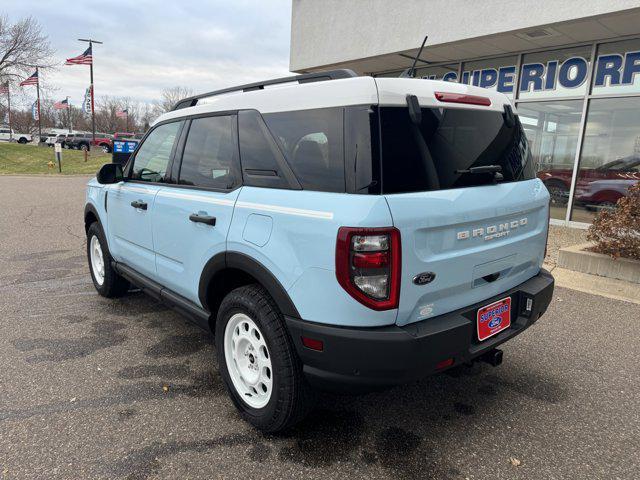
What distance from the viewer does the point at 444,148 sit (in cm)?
230

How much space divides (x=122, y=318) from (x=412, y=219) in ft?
10.6

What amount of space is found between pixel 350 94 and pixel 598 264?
190 inches

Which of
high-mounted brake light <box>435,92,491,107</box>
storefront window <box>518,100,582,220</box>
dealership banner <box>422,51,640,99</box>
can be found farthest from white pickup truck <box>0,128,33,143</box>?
high-mounted brake light <box>435,92,491,107</box>

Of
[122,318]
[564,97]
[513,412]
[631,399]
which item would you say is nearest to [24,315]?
[122,318]

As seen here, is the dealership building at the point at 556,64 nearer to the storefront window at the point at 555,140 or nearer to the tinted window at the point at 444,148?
the storefront window at the point at 555,140

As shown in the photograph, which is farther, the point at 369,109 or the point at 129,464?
the point at 129,464

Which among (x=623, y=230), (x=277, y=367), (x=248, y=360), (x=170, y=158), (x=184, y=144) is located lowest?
(x=248, y=360)

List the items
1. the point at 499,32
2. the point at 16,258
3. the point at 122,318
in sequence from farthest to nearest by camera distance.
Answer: the point at 499,32, the point at 16,258, the point at 122,318

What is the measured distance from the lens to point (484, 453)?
94.8 inches

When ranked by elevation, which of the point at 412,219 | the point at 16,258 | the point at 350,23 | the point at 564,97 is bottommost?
the point at 16,258

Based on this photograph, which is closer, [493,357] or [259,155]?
[259,155]

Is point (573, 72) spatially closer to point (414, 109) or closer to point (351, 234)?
point (414, 109)

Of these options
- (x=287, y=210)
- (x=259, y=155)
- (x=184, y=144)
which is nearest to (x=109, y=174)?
(x=184, y=144)

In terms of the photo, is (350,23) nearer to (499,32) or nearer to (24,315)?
(499,32)
